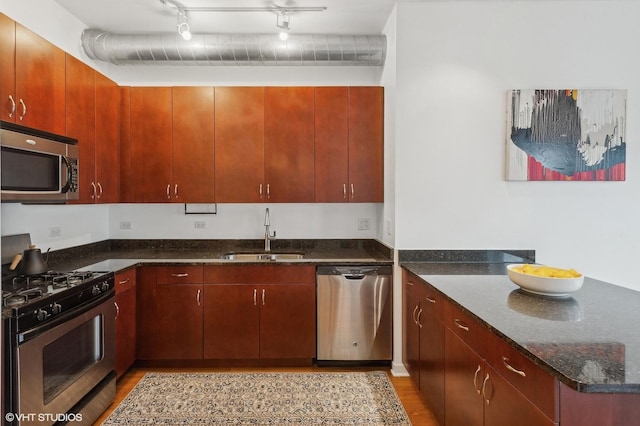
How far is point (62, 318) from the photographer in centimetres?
208

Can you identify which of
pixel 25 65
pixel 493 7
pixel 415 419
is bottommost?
pixel 415 419

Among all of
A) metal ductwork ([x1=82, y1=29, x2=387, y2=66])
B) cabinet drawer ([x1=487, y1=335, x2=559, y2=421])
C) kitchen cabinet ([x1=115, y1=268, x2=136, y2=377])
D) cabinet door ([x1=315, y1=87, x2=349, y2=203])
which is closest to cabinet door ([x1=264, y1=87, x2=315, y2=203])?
cabinet door ([x1=315, y1=87, x2=349, y2=203])

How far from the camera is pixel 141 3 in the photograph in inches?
116

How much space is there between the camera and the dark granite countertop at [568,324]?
1.16m

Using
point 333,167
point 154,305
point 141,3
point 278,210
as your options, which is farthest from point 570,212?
point 141,3

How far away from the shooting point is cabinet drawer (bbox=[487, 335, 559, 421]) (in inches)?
47.6

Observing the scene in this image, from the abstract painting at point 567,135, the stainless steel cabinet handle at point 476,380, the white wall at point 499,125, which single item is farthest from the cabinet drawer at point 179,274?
the abstract painting at point 567,135

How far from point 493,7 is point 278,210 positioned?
2.50 meters

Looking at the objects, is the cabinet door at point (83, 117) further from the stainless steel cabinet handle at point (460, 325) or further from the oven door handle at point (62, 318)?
the stainless steel cabinet handle at point (460, 325)

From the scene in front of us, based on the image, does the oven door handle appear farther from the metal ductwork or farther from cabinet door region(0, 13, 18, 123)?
the metal ductwork

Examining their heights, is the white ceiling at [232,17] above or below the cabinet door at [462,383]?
above

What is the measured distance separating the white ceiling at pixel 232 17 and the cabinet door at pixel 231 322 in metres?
2.22

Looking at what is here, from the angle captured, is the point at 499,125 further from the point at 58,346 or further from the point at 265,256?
the point at 58,346

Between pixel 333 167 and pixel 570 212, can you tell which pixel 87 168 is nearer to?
pixel 333 167
